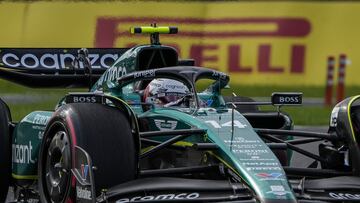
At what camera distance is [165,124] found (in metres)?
6.84

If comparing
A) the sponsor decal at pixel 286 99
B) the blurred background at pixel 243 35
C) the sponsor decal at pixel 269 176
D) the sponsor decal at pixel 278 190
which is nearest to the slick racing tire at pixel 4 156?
the sponsor decal at pixel 286 99

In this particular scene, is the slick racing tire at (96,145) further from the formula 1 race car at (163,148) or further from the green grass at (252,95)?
the green grass at (252,95)

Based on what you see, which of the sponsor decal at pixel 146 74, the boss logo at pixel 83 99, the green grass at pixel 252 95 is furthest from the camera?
the green grass at pixel 252 95

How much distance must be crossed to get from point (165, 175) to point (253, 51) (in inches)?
413

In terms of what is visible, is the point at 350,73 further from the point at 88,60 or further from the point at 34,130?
the point at 34,130

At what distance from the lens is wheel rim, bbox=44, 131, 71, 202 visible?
6262 mm

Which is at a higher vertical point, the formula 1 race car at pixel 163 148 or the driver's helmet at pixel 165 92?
the driver's helmet at pixel 165 92

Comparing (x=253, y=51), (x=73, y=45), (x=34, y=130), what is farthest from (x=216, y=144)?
(x=253, y=51)

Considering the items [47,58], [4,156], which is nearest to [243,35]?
[47,58]

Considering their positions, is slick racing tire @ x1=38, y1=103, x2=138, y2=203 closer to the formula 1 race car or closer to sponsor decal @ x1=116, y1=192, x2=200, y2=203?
the formula 1 race car

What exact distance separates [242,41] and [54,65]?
8036mm

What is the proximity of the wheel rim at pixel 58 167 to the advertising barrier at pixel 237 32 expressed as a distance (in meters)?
8.62

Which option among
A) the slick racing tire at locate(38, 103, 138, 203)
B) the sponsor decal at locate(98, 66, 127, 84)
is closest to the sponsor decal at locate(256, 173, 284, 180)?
the slick racing tire at locate(38, 103, 138, 203)

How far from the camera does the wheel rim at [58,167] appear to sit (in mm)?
6262
